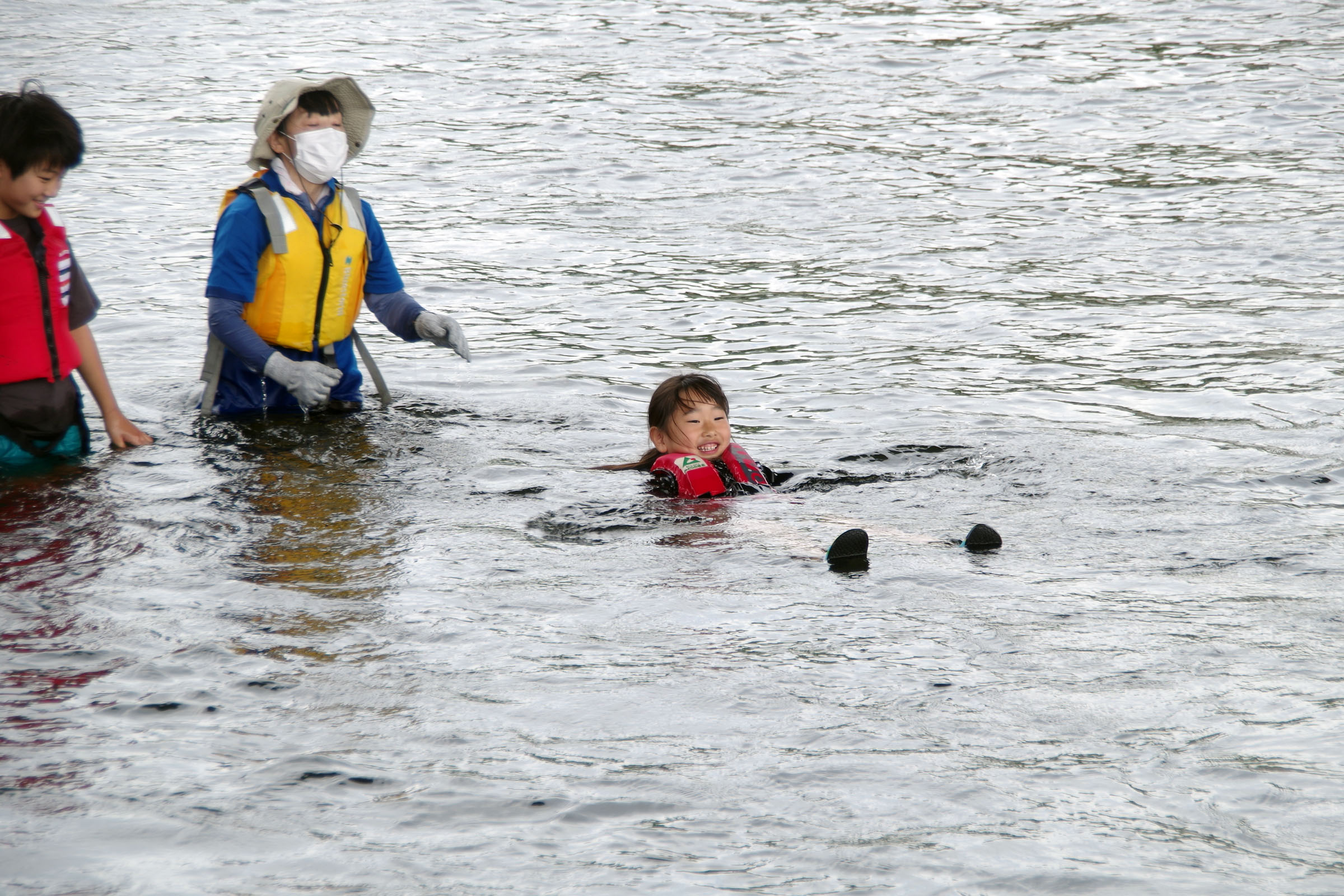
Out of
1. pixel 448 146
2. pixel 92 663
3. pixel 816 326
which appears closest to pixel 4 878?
pixel 92 663

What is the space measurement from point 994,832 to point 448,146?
1519cm

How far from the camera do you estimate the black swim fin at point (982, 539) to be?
229 inches

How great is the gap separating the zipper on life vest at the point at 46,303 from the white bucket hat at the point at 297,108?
1.15 metres

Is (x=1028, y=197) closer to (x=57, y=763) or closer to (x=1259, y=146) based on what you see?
(x=1259, y=146)

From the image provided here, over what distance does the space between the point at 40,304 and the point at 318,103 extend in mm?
1753

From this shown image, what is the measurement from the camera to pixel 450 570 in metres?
5.74

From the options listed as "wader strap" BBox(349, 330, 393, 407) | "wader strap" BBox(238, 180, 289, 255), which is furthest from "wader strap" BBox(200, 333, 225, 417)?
"wader strap" BBox(349, 330, 393, 407)

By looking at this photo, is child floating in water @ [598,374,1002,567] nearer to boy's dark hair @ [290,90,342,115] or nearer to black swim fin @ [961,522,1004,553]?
black swim fin @ [961,522,1004,553]

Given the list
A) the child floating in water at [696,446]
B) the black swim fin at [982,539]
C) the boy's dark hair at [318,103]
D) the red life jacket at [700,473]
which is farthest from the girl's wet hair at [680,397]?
the boy's dark hair at [318,103]

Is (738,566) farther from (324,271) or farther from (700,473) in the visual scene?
(324,271)

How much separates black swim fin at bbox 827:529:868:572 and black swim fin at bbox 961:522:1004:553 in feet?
1.58

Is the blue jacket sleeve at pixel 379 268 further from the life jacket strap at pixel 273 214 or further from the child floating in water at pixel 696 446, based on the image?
the child floating in water at pixel 696 446

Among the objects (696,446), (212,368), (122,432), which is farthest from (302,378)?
(696,446)

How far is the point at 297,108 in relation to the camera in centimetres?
698
